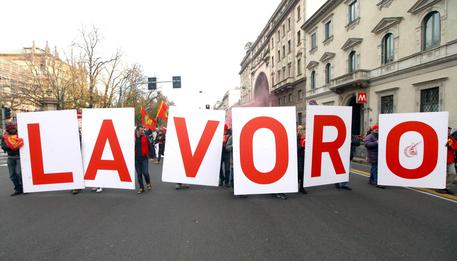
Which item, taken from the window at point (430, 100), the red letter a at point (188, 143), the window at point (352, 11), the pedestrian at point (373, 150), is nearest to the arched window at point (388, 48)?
the window at point (430, 100)

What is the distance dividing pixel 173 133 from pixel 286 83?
1353 inches

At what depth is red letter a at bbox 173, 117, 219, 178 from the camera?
6.07 meters

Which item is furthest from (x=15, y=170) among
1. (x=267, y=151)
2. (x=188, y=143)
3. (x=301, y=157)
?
(x=301, y=157)

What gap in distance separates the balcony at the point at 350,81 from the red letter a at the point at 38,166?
22187 mm

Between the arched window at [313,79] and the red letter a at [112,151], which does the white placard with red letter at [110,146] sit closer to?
the red letter a at [112,151]

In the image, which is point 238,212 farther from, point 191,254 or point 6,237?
point 6,237

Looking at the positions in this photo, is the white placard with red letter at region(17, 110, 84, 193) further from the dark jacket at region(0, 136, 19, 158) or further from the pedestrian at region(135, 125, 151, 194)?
the pedestrian at region(135, 125, 151, 194)

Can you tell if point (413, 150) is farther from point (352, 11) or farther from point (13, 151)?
point (352, 11)

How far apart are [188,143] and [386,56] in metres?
20.0

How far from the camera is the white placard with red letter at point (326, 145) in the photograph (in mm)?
5715

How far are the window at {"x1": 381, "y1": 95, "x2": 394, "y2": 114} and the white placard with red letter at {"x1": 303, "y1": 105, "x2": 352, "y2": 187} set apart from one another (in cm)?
1644

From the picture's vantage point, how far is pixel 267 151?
18.1 feet

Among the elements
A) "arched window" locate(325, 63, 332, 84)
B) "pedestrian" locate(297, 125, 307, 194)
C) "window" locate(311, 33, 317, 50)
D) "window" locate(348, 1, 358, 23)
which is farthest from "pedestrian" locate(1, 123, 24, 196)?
"window" locate(311, 33, 317, 50)

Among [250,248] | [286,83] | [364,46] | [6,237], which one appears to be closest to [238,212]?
[250,248]
